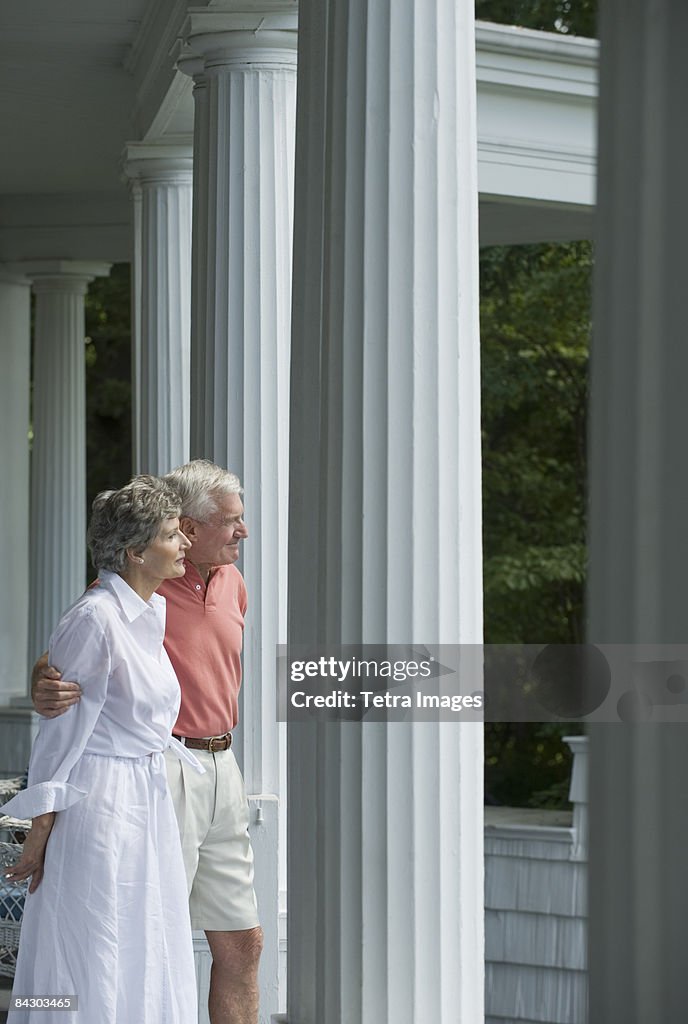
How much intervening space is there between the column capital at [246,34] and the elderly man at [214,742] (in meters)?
9.62

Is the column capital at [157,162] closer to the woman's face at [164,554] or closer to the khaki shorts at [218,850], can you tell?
the woman's face at [164,554]

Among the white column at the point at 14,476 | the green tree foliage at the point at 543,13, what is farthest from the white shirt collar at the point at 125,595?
the green tree foliage at the point at 543,13

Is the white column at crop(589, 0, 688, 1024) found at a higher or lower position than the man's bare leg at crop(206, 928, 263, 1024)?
higher

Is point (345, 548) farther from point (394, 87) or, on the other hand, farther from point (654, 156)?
point (654, 156)

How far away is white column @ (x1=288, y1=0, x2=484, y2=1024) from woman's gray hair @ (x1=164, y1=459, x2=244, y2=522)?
4.09 metres

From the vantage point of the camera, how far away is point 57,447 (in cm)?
6112

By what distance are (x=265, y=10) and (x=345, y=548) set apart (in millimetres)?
14191

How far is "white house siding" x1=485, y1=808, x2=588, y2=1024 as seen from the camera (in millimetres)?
52156

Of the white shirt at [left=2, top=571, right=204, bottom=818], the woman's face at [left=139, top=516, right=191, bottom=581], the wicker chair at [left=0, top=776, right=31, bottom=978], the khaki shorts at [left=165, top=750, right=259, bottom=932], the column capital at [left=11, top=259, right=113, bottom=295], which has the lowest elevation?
the wicker chair at [left=0, top=776, right=31, bottom=978]

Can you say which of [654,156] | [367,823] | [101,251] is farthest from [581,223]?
[654,156]

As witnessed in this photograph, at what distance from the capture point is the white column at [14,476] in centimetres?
6306

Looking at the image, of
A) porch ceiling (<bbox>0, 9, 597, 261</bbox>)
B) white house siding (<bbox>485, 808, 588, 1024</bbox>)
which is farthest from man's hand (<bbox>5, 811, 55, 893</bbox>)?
white house siding (<bbox>485, 808, 588, 1024</bbox>)

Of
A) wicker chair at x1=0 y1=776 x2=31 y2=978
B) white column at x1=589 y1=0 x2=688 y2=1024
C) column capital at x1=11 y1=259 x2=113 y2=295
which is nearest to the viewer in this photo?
white column at x1=589 y1=0 x2=688 y2=1024

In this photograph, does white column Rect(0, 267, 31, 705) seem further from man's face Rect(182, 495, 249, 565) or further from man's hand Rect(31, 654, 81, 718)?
man's hand Rect(31, 654, 81, 718)
